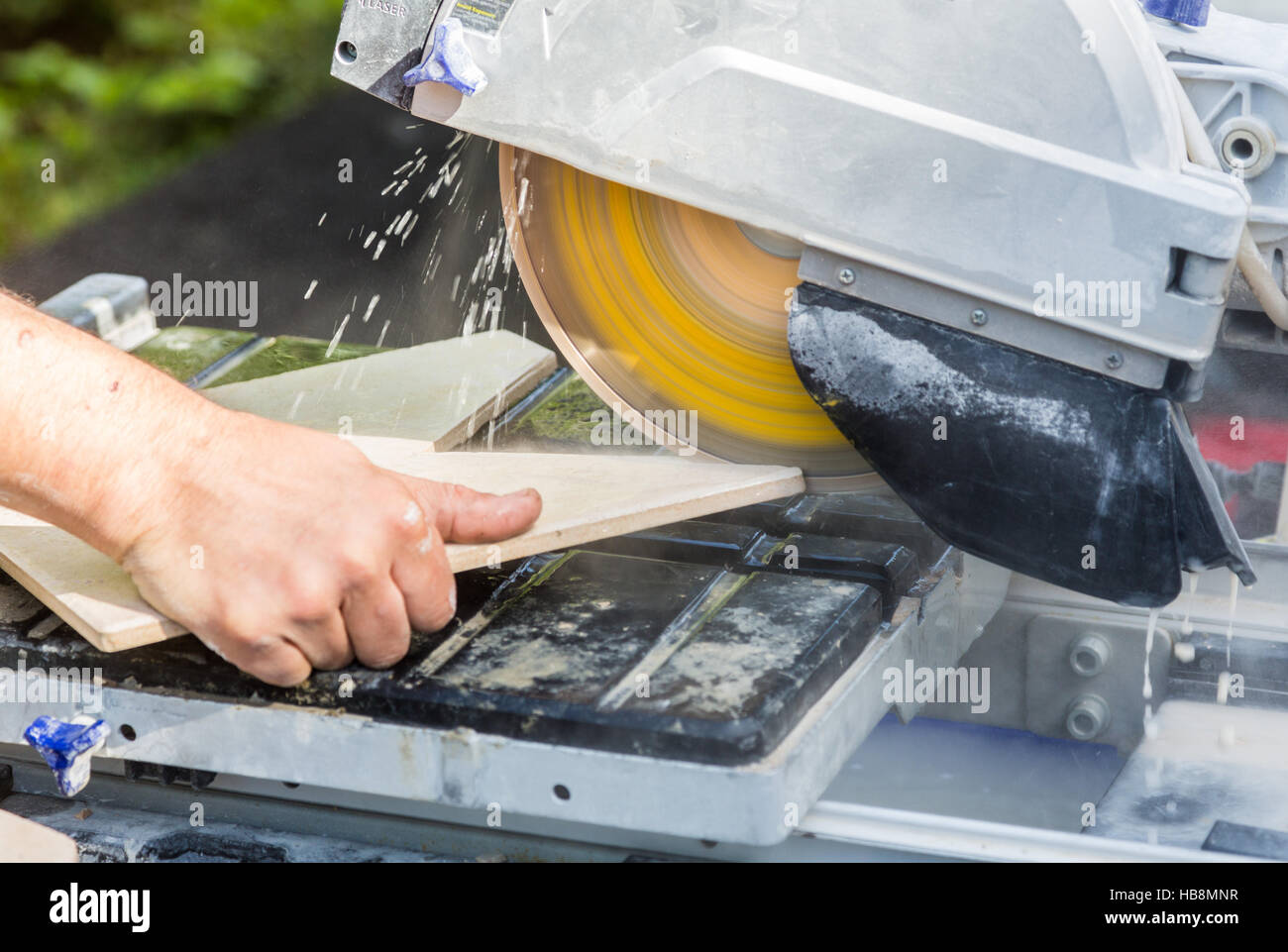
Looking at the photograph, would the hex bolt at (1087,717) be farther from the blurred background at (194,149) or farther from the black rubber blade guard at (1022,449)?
the blurred background at (194,149)

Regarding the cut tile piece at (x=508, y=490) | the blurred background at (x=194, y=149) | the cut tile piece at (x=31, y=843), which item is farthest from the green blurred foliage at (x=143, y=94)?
the cut tile piece at (x=31, y=843)

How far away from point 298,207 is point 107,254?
77 cm

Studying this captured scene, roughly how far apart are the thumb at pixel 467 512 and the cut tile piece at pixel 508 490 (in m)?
0.01

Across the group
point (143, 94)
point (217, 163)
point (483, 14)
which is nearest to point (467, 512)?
point (483, 14)

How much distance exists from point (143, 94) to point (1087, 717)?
4.64 meters

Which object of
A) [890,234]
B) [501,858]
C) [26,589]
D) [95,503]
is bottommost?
[501,858]

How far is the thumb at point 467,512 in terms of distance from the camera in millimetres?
1603

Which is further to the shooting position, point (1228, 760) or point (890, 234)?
point (1228, 760)

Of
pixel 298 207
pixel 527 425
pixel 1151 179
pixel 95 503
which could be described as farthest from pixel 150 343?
pixel 298 207

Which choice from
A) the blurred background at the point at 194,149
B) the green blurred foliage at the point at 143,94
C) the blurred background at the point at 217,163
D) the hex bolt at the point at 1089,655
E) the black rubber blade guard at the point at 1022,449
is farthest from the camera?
the green blurred foliage at the point at 143,94

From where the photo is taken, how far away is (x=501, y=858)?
154 centimetres

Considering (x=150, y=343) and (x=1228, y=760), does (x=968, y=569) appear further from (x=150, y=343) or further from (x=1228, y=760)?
(x=150, y=343)
